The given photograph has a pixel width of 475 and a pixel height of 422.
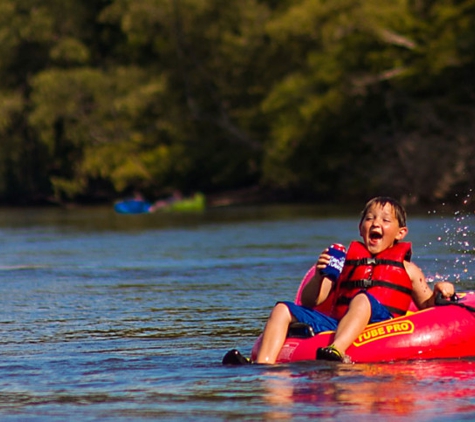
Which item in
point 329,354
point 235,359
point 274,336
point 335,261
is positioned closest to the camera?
point 329,354

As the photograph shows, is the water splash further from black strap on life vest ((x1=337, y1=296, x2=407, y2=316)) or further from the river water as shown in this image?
black strap on life vest ((x1=337, y1=296, x2=407, y2=316))

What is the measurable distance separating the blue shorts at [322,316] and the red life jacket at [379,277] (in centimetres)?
14

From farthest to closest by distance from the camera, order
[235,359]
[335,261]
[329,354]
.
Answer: [335,261] → [235,359] → [329,354]

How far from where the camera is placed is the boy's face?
7715 millimetres

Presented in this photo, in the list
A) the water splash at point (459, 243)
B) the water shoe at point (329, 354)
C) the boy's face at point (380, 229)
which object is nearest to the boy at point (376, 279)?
the boy's face at point (380, 229)

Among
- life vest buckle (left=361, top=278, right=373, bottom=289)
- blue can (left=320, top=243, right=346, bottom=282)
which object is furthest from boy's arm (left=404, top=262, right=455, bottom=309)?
blue can (left=320, top=243, right=346, bottom=282)

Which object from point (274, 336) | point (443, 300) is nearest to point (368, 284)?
point (443, 300)

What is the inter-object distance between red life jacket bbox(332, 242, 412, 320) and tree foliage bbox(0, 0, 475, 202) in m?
24.2

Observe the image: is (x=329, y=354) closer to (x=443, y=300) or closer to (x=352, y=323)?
(x=352, y=323)

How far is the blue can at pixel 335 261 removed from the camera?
771cm

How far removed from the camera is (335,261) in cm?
774

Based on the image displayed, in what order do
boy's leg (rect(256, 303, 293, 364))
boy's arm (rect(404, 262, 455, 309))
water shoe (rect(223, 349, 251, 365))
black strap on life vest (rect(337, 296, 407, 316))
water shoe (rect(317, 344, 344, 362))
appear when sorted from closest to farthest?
1. water shoe (rect(317, 344, 344, 362))
2. water shoe (rect(223, 349, 251, 365))
3. boy's leg (rect(256, 303, 293, 364))
4. black strap on life vest (rect(337, 296, 407, 316))
5. boy's arm (rect(404, 262, 455, 309))

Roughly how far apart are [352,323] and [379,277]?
1.91 feet

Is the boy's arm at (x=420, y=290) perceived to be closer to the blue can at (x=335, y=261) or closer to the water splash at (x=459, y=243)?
the blue can at (x=335, y=261)
